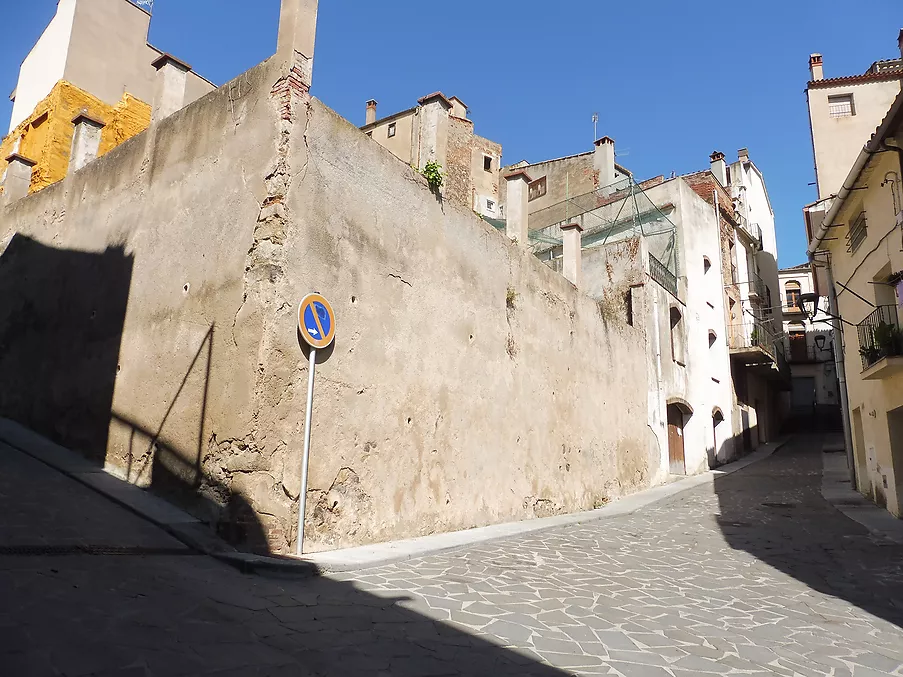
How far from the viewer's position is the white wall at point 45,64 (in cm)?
1653

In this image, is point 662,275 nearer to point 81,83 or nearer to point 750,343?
point 750,343

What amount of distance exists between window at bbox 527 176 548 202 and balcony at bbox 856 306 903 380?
22.7m

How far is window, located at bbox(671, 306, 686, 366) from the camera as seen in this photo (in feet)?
63.0

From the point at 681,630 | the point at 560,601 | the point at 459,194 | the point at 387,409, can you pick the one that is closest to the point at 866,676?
the point at 681,630

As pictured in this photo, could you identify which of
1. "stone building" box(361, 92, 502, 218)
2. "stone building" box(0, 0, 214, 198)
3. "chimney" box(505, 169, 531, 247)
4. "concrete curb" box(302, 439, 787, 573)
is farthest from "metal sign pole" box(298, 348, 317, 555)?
"stone building" box(361, 92, 502, 218)

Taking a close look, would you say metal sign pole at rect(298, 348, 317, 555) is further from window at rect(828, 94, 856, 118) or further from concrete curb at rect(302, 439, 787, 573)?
window at rect(828, 94, 856, 118)

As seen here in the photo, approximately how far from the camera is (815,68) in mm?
20188

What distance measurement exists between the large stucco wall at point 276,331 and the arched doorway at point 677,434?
347 inches

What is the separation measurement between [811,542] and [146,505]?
28.0ft

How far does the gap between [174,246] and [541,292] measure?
6400 mm

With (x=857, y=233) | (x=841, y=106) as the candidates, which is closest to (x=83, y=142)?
(x=857, y=233)

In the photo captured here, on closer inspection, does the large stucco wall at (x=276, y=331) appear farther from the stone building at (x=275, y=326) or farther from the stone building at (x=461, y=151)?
the stone building at (x=461, y=151)

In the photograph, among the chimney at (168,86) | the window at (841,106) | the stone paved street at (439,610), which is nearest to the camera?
the stone paved street at (439,610)

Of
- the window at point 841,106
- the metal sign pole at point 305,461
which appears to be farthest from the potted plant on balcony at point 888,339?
the metal sign pole at point 305,461
